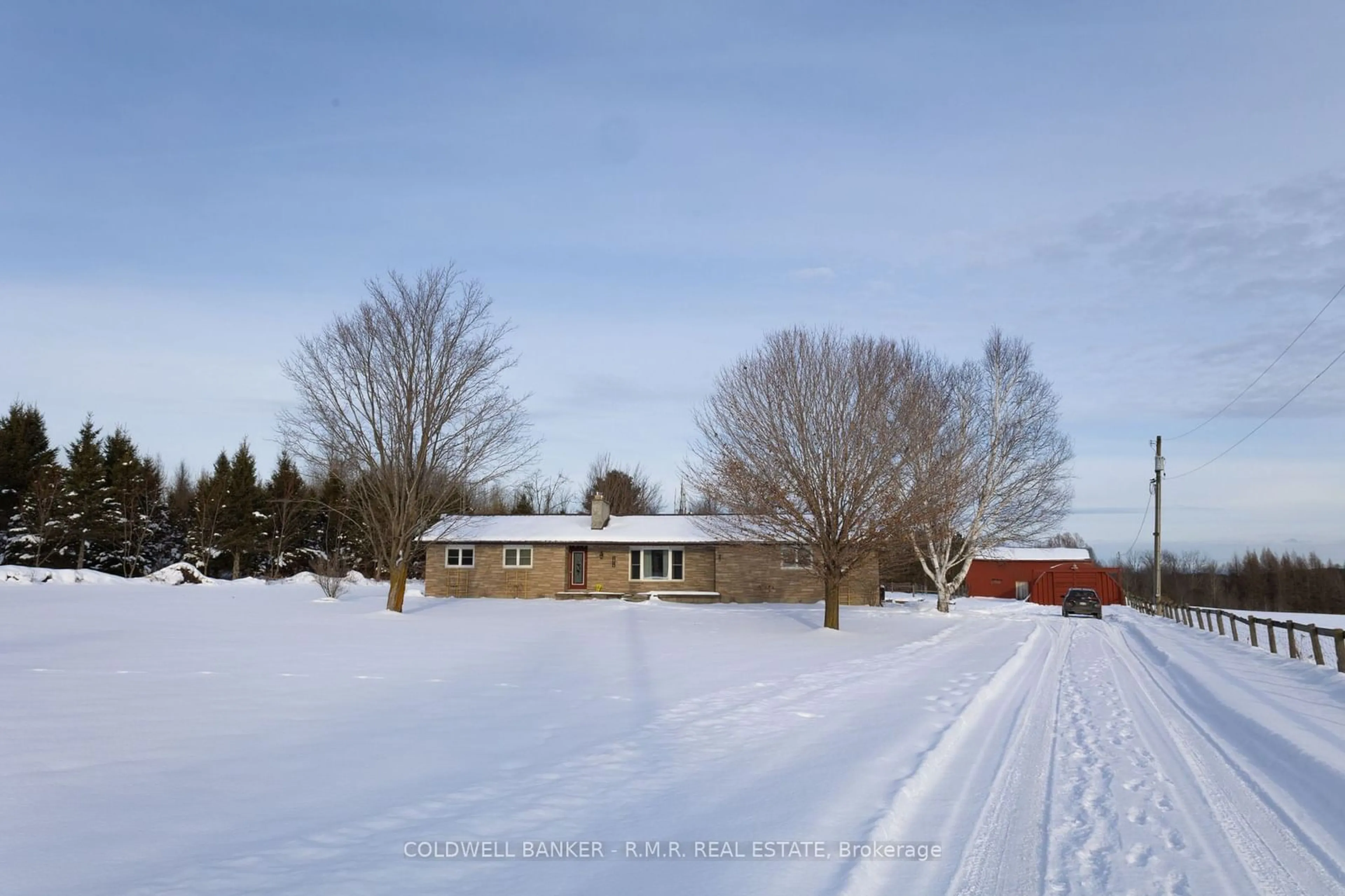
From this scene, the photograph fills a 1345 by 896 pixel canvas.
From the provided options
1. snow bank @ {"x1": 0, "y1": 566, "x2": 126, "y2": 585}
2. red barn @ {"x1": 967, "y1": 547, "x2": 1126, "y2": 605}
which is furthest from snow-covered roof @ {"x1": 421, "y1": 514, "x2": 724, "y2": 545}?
red barn @ {"x1": 967, "y1": 547, "x2": 1126, "y2": 605}

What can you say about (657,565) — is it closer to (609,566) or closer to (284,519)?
(609,566)

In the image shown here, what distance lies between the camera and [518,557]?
40219 millimetres

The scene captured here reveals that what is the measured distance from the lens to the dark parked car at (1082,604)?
40688mm

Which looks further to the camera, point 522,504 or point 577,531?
point 522,504

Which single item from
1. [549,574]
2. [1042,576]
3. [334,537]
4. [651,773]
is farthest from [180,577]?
[1042,576]

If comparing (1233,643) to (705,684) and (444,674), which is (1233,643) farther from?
(444,674)

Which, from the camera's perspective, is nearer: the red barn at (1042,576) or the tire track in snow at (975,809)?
the tire track in snow at (975,809)

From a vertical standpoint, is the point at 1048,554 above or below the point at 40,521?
below

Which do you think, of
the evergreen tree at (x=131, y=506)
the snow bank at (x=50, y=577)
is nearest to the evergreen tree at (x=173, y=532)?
the evergreen tree at (x=131, y=506)

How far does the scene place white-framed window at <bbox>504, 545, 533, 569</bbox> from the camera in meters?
40.1

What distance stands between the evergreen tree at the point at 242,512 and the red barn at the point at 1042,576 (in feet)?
144

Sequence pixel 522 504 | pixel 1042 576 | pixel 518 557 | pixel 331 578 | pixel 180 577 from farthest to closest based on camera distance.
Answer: pixel 522 504 < pixel 1042 576 < pixel 180 577 < pixel 518 557 < pixel 331 578

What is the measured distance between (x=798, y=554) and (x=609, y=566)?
50.3 feet

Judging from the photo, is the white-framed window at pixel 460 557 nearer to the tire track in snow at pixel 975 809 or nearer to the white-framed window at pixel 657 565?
the white-framed window at pixel 657 565
